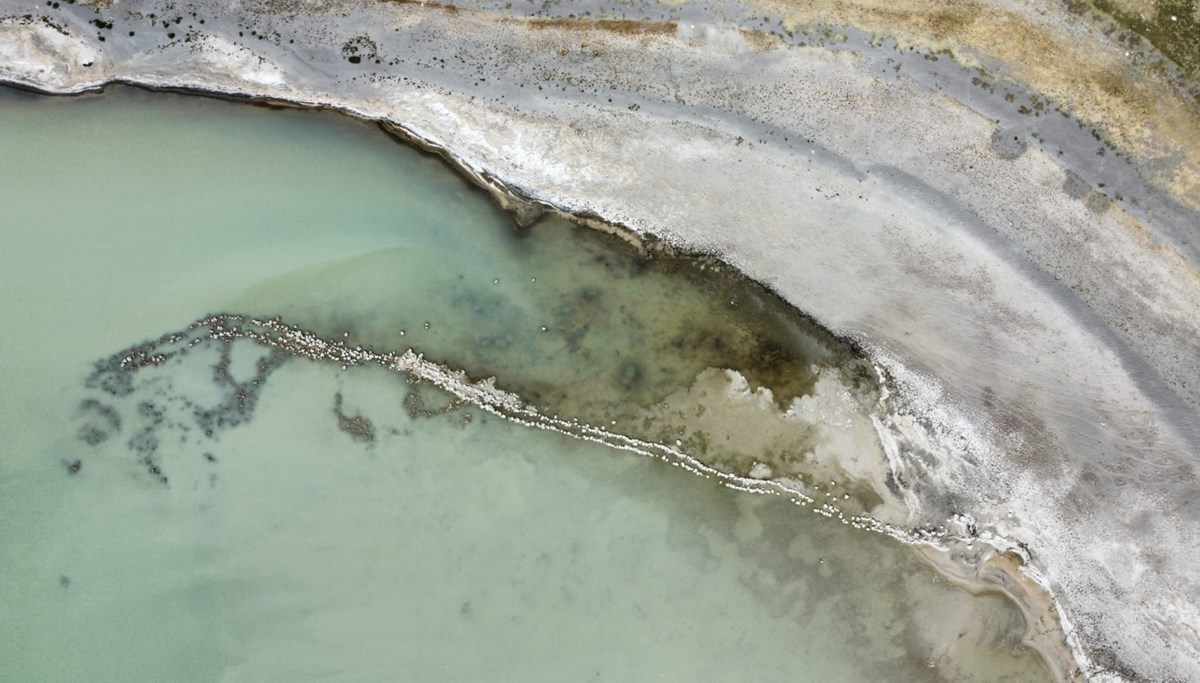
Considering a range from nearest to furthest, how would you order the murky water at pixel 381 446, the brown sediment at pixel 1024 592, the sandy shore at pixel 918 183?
the sandy shore at pixel 918 183 → the brown sediment at pixel 1024 592 → the murky water at pixel 381 446

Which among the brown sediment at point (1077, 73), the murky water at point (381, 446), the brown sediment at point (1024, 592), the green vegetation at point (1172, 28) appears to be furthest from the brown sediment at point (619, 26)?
the brown sediment at point (1024, 592)

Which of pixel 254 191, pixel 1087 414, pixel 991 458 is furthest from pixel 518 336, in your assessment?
pixel 1087 414

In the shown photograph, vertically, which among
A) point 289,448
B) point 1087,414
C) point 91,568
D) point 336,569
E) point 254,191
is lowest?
point 91,568

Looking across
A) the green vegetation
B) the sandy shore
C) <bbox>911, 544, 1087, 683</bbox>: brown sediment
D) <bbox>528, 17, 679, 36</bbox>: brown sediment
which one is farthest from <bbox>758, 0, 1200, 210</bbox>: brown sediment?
<bbox>911, 544, 1087, 683</bbox>: brown sediment

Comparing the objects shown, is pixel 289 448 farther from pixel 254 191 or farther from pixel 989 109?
pixel 989 109

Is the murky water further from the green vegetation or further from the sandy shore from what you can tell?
the green vegetation

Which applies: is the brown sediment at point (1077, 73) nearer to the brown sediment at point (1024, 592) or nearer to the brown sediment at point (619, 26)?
the brown sediment at point (619, 26)

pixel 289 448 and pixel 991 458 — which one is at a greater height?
pixel 991 458
